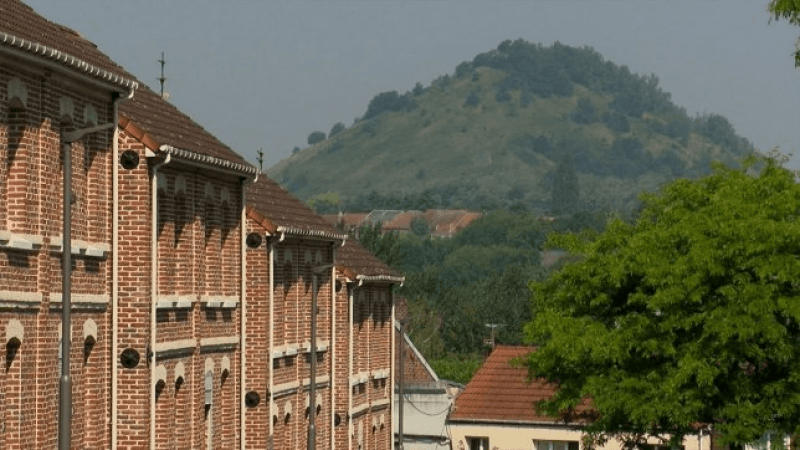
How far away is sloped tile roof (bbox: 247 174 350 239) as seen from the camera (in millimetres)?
47188

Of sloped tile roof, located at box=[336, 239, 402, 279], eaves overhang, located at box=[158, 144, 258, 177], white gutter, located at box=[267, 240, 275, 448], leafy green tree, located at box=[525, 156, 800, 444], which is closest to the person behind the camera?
eaves overhang, located at box=[158, 144, 258, 177]

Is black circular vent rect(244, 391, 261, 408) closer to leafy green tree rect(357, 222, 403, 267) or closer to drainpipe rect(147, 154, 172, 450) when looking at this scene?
A: drainpipe rect(147, 154, 172, 450)

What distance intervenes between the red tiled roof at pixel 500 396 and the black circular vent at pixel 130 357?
47379mm

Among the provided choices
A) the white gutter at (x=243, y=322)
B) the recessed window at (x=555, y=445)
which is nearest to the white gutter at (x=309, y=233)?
the white gutter at (x=243, y=322)

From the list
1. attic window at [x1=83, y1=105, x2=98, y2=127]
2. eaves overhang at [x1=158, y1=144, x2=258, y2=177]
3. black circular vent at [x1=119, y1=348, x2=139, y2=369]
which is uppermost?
attic window at [x1=83, y1=105, x2=98, y2=127]

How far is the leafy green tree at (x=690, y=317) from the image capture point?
174ft

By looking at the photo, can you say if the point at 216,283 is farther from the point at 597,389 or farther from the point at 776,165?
the point at 776,165

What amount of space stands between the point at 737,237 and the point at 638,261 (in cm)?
338

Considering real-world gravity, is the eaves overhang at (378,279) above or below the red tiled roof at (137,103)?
below

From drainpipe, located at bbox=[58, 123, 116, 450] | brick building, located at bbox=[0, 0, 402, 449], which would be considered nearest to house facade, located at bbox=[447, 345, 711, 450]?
brick building, located at bbox=[0, 0, 402, 449]

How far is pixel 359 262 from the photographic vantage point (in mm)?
63594

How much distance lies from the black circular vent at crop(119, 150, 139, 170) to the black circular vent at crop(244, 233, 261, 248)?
1177cm

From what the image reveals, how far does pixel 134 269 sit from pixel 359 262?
3010 centimetres

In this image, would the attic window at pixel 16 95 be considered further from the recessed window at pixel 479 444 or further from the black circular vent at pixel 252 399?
the recessed window at pixel 479 444
